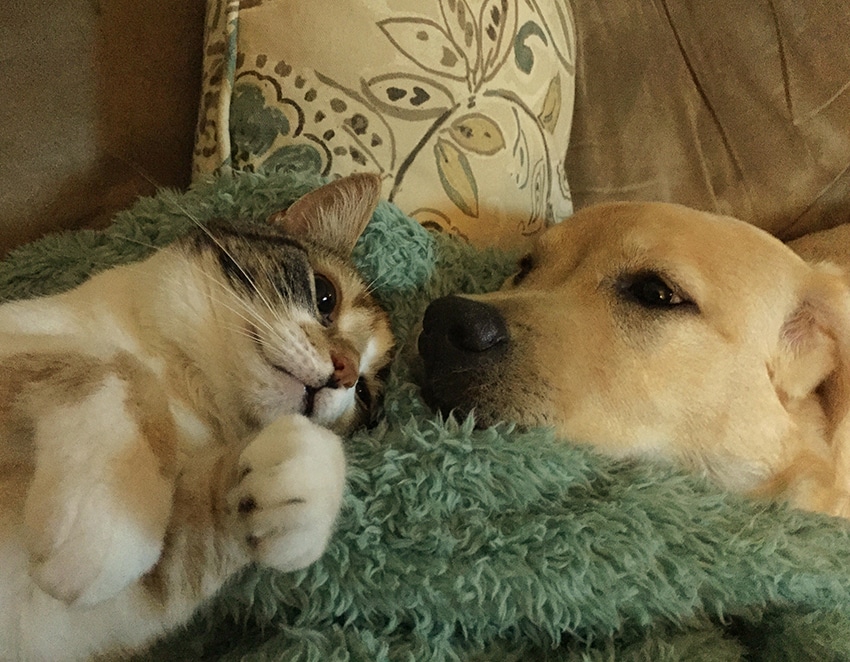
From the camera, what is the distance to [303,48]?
3.89 feet

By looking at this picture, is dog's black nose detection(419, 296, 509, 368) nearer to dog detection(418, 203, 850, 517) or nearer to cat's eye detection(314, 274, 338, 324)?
dog detection(418, 203, 850, 517)

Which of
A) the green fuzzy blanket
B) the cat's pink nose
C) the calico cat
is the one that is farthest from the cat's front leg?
the cat's pink nose

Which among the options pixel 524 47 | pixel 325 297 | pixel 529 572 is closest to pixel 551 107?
pixel 524 47

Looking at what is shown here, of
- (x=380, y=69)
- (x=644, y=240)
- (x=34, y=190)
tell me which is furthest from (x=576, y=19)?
(x=34, y=190)

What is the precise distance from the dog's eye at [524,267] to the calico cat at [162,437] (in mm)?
311

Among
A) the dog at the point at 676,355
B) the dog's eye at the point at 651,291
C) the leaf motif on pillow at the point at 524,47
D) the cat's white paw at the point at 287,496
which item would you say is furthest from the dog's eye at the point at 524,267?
the cat's white paw at the point at 287,496

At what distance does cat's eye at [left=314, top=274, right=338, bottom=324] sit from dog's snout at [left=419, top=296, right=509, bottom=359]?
0.60 feet

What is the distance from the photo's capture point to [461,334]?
0.89 m

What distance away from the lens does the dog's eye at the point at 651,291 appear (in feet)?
3.19

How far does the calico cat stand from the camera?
1.94 feet

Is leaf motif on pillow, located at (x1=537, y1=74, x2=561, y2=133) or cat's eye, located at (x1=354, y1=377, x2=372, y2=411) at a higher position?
leaf motif on pillow, located at (x1=537, y1=74, x2=561, y2=133)

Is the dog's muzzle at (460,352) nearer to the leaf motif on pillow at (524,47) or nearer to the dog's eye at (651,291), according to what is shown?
the dog's eye at (651,291)

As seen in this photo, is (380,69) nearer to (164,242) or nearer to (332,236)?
(332,236)

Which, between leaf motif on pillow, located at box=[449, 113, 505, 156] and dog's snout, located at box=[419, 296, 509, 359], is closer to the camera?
dog's snout, located at box=[419, 296, 509, 359]
